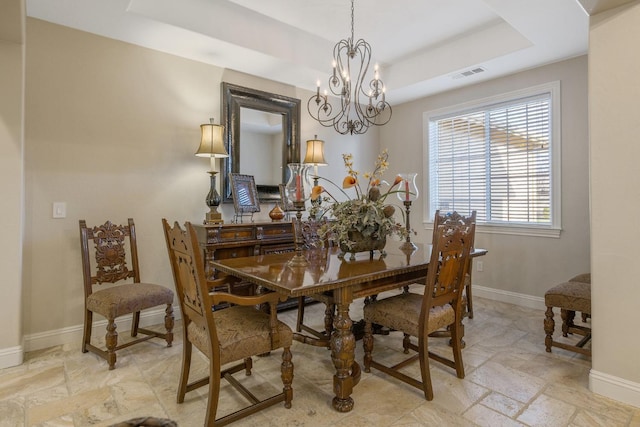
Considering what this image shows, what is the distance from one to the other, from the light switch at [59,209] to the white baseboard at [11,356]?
1.00 m

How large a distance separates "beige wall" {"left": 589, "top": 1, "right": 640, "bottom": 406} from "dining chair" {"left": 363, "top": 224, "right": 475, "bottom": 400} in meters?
0.75

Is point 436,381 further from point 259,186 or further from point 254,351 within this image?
point 259,186

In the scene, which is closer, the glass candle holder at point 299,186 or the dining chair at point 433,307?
the dining chair at point 433,307

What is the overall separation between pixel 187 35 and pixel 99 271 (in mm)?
2098

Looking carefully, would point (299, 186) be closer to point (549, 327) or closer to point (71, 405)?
point (71, 405)

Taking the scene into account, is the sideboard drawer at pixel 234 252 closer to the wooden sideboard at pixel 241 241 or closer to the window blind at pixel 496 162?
the wooden sideboard at pixel 241 241

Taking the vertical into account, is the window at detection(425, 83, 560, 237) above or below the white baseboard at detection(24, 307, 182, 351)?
above

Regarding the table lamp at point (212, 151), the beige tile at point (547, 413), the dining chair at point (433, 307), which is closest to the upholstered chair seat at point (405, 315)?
the dining chair at point (433, 307)

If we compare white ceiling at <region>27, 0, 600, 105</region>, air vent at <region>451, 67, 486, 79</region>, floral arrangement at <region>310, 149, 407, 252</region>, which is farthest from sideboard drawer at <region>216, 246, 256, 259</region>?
air vent at <region>451, 67, 486, 79</region>

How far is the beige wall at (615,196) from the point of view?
2.01 meters

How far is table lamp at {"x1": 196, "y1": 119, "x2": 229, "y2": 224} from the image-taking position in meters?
3.33

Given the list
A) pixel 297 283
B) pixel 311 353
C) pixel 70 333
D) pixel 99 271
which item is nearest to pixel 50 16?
pixel 99 271

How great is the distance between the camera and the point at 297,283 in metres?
1.81

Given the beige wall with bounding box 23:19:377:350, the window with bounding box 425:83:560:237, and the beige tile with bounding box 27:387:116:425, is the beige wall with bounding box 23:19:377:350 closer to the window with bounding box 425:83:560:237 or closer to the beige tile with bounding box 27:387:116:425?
the beige tile with bounding box 27:387:116:425
